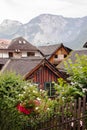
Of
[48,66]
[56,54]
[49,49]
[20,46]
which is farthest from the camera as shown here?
[20,46]

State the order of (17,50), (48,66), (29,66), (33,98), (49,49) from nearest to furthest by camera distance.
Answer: (33,98) → (48,66) → (29,66) → (49,49) → (17,50)

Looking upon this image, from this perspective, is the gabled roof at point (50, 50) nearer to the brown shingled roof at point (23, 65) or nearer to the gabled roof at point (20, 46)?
the gabled roof at point (20, 46)

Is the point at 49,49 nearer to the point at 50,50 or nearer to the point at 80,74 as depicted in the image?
the point at 50,50

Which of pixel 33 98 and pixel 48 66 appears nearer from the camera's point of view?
pixel 33 98

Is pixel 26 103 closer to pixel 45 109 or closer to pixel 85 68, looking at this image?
pixel 45 109

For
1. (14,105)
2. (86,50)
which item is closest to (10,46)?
(86,50)

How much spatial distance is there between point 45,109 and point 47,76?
880 inches

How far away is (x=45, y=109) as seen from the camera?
10594 millimetres

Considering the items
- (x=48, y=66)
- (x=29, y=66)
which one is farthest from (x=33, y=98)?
(x=29, y=66)

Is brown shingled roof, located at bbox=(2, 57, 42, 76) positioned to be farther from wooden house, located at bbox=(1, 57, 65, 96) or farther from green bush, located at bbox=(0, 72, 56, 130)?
green bush, located at bbox=(0, 72, 56, 130)

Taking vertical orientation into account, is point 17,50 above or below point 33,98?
below

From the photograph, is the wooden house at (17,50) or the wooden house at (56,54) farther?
the wooden house at (17,50)

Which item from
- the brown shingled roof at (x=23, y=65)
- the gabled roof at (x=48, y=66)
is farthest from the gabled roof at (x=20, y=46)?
the gabled roof at (x=48, y=66)

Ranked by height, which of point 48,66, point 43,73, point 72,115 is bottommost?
point 43,73
